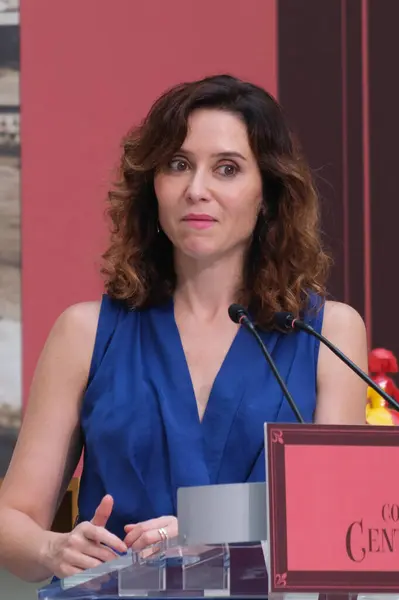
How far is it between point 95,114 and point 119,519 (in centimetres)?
108

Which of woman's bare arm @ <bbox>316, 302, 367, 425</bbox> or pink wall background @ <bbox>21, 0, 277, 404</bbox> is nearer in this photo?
woman's bare arm @ <bbox>316, 302, 367, 425</bbox>

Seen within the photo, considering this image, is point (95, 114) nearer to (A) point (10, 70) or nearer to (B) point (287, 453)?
(A) point (10, 70)

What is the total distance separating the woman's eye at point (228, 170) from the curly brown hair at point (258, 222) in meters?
0.06

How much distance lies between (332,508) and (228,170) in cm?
83

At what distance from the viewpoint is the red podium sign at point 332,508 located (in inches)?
46.1

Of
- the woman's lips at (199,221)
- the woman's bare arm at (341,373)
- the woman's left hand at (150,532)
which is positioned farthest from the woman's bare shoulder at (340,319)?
the woman's left hand at (150,532)

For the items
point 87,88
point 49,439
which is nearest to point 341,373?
point 49,439

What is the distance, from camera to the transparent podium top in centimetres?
121

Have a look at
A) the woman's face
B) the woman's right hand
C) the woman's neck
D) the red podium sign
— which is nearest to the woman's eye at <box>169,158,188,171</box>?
the woman's face

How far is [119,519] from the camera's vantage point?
179cm

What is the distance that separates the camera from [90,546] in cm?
137

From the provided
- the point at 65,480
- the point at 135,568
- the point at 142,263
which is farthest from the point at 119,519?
the point at 135,568

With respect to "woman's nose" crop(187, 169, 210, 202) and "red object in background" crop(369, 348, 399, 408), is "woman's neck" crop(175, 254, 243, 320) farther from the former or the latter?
Result: "red object in background" crop(369, 348, 399, 408)

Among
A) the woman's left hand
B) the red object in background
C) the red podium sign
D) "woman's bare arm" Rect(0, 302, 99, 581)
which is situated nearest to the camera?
the red podium sign
